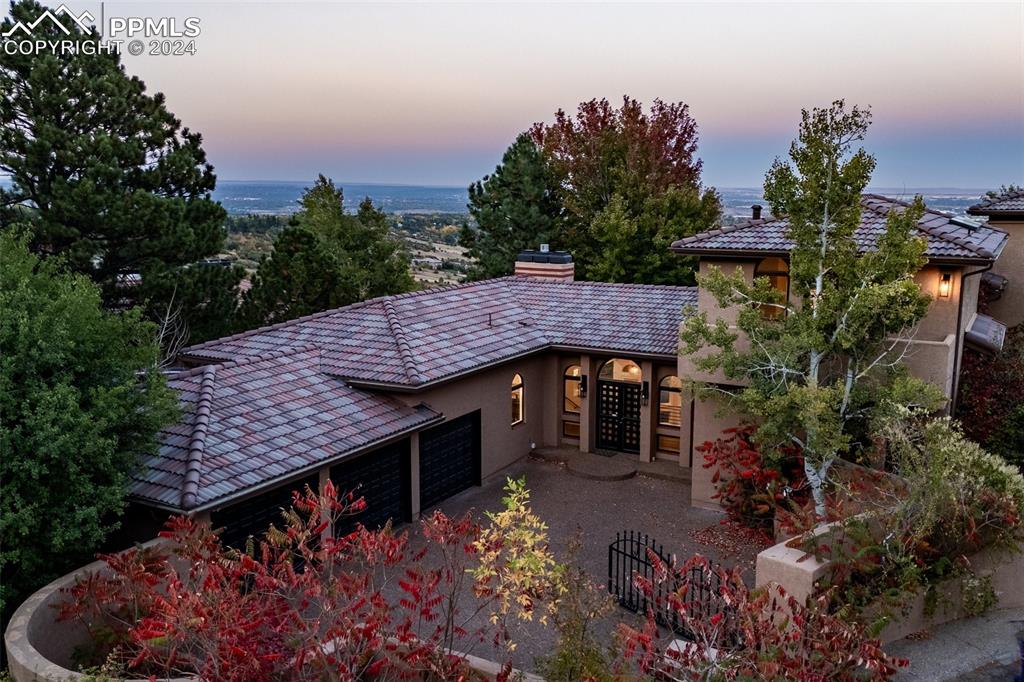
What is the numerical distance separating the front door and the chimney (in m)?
5.53

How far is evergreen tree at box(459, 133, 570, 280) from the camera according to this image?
35906mm

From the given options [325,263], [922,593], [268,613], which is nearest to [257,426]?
[268,613]

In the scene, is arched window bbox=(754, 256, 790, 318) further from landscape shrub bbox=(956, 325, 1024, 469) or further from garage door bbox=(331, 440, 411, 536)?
garage door bbox=(331, 440, 411, 536)

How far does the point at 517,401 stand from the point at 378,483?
18.0 feet

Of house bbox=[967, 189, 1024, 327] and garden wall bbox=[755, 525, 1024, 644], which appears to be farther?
house bbox=[967, 189, 1024, 327]

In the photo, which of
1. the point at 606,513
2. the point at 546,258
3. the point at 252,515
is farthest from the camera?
the point at 546,258

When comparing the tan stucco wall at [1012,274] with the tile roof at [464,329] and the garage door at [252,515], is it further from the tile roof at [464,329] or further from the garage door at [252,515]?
the garage door at [252,515]

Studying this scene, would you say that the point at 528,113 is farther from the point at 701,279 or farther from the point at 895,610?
the point at 895,610

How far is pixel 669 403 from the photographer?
→ 63.3 ft

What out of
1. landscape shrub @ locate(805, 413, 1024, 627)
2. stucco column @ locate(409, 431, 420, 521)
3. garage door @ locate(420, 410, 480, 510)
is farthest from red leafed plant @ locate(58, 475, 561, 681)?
garage door @ locate(420, 410, 480, 510)

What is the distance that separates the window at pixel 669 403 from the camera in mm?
19000

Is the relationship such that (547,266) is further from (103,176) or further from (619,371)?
(103,176)

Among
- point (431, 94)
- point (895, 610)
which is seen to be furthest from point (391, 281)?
point (895, 610)

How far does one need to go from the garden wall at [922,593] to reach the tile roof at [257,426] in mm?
7182
